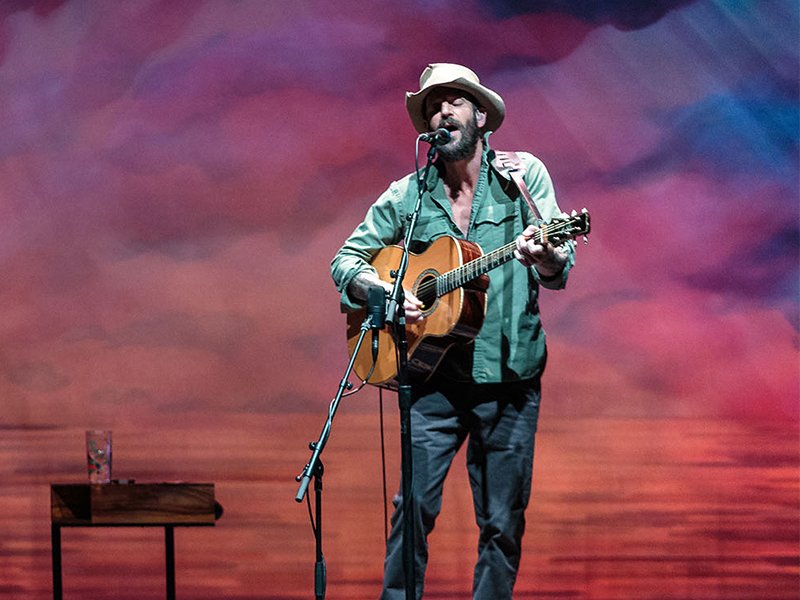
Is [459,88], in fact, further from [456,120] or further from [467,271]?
[467,271]

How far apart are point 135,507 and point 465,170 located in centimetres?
180

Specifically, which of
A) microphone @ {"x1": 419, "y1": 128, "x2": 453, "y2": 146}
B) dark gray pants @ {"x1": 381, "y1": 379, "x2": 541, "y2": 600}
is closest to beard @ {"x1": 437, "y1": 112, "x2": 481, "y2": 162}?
microphone @ {"x1": 419, "y1": 128, "x2": 453, "y2": 146}

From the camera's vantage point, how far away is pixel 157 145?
16.9 ft

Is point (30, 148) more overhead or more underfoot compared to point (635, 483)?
more overhead

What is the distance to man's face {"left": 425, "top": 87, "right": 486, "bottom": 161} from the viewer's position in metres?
3.43

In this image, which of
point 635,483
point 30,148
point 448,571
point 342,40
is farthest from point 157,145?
point 635,483

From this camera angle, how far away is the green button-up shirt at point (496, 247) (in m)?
3.33

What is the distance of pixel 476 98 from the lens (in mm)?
3518

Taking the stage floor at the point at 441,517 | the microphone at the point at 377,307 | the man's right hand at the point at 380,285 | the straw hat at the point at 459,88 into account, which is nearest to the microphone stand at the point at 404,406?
the microphone at the point at 377,307

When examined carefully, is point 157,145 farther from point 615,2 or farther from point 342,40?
point 615,2

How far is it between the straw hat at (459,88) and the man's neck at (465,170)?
126mm

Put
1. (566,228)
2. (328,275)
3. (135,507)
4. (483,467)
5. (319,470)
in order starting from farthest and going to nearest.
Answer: (328,275) → (135,507) → (483,467) → (566,228) → (319,470)

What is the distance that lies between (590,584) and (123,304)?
2.65m

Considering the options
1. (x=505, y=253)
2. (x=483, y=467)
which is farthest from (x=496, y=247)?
(x=483, y=467)
